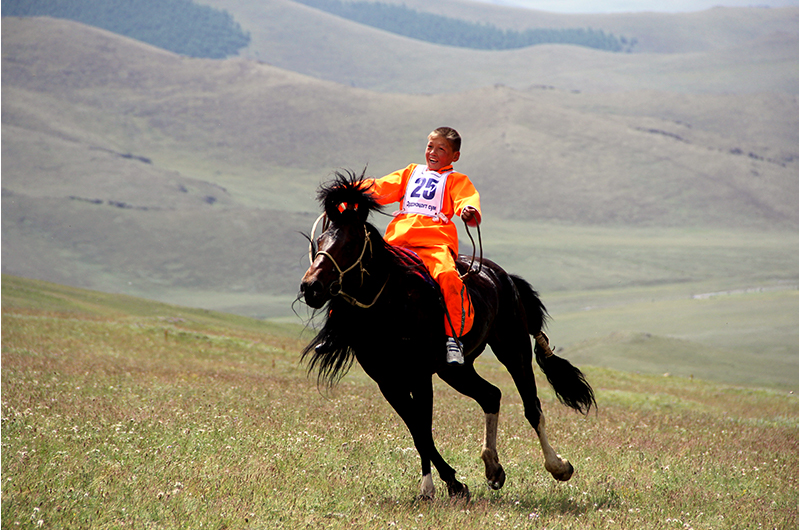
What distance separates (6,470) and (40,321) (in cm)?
2174

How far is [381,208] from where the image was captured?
7367 mm

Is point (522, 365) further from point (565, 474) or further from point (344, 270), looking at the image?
point (344, 270)

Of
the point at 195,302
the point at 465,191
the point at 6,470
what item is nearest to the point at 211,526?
the point at 6,470

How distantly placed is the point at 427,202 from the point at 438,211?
5.9 inches

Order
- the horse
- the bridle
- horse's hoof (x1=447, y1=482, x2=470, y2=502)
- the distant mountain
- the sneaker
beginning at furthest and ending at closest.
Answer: the distant mountain, horse's hoof (x1=447, y1=482, x2=470, y2=502), the sneaker, the horse, the bridle

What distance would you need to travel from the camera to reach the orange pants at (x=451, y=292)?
299 inches

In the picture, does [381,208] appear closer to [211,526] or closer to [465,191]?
[465,191]

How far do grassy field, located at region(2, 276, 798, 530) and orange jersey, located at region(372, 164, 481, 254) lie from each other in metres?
2.56

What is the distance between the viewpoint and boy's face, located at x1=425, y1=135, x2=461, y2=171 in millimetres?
8195

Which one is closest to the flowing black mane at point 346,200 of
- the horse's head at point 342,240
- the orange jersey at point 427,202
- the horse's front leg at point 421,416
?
the horse's head at point 342,240

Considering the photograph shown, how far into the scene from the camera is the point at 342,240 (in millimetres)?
6828

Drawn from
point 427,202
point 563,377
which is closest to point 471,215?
point 427,202

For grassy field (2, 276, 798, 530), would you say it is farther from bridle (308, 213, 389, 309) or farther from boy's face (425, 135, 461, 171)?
boy's face (425, 135, 461, 171)

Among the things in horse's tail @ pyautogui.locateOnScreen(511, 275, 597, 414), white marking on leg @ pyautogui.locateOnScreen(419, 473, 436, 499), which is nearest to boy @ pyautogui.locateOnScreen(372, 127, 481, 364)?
white marking on leg @ pyautogui.locateOnScreen(419, 473, 436, 499)
